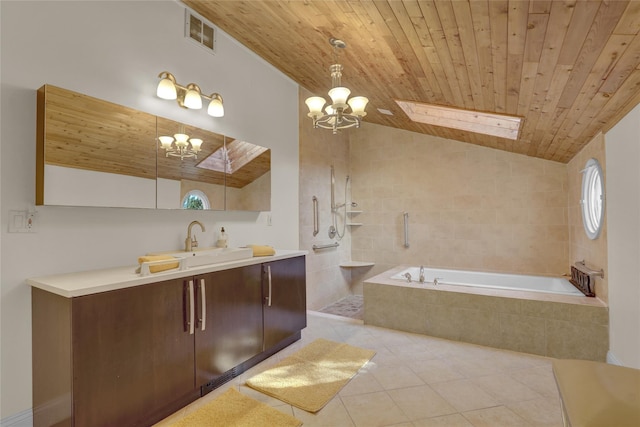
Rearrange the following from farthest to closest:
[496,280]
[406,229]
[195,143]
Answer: [406,229]
[496,280]
[195,143]

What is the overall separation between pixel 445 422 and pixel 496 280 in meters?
2.62

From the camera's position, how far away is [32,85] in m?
1.75

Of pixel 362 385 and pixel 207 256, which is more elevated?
pixel 207 256

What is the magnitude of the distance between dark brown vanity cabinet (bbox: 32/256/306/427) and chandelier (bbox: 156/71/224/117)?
4.57 ft

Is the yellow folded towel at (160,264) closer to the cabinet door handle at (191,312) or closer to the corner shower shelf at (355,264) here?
the cabinet door handle at (191,312)

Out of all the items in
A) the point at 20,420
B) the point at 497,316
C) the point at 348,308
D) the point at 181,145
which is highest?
the point at 181,145

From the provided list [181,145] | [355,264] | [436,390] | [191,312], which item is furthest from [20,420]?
[355,264]

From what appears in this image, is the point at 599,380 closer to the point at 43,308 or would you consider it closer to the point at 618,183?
the point at 618,183

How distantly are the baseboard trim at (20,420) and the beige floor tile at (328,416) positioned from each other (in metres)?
1.48

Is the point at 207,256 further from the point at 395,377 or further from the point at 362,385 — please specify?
the point at 395,377

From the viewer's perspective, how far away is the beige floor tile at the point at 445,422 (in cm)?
175

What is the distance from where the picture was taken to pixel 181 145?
8.04ft

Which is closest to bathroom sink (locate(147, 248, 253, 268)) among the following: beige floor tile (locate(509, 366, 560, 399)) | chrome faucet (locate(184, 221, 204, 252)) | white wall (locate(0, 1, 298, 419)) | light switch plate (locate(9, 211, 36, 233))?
chrome faucet (locate(184, 221, 204, 252))

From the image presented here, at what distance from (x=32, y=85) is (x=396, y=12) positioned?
2.12 m
